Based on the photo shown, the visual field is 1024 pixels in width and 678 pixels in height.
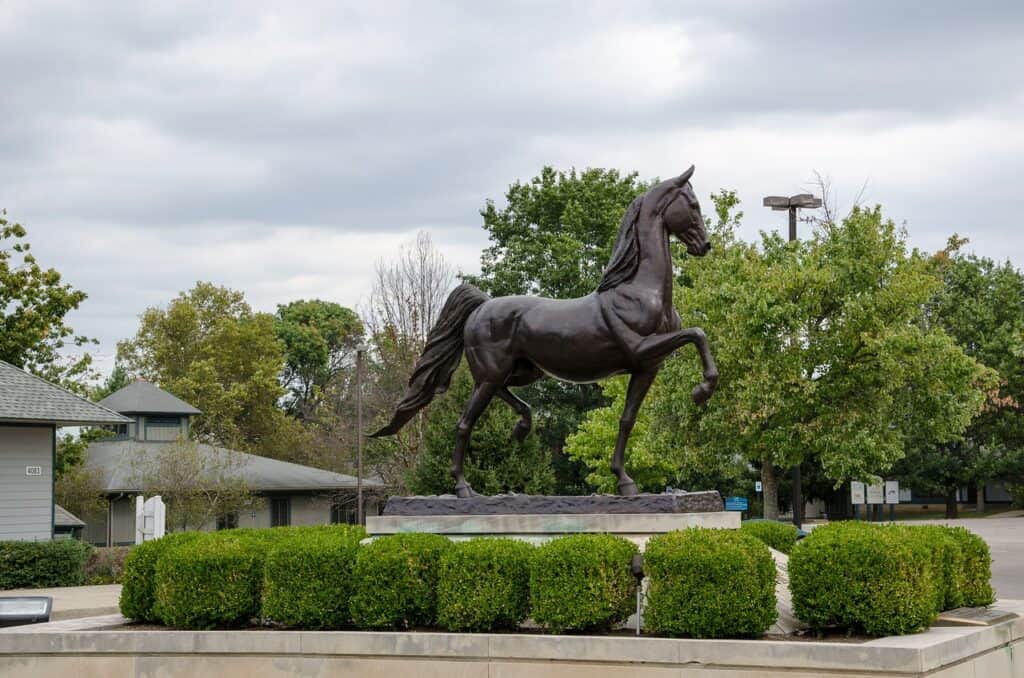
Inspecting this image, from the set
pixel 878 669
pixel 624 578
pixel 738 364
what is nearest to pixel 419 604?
pixel 624 578

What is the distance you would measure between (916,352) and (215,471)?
25412 mm

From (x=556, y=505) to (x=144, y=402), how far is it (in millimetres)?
38344

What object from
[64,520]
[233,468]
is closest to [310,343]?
[233,468]

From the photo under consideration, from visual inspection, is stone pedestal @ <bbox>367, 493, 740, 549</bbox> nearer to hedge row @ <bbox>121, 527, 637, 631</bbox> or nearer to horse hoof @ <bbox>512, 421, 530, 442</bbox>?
hedge row @ <bbox>121, 527, 637, 631</bbox>

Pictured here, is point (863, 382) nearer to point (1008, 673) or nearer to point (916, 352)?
point (916, 352)

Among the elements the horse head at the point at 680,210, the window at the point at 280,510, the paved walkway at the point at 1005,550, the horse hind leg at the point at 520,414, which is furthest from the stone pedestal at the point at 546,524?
the window at the point at 280,510

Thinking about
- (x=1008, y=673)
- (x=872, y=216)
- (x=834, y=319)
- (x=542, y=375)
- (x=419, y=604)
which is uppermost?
(x=872, y=216)

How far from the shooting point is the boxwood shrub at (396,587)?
938cm

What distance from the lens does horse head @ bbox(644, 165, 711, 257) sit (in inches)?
434

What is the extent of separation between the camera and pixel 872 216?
25656 mm

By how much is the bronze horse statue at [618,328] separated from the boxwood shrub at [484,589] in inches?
78.1

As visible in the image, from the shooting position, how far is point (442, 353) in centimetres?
1208

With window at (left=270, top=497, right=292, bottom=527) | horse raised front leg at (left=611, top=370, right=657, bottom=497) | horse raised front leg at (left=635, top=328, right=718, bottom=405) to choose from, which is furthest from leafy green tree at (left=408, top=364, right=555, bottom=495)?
window at (left=270, top=497, right=292, bottom=527)

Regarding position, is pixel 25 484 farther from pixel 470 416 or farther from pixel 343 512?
pixel 343 512
